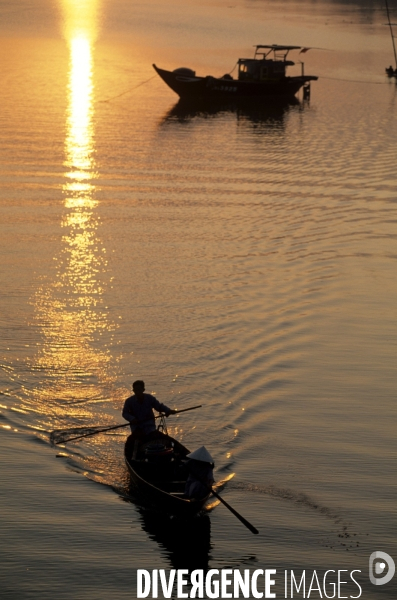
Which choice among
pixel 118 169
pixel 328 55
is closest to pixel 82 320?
pixel 118 169

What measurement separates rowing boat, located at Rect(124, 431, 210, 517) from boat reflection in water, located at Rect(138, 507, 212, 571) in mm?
179

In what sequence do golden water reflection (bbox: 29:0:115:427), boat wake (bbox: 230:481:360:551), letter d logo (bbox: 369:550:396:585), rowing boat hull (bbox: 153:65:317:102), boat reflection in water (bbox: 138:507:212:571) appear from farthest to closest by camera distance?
rowing boat hull (bbox: 153:65:317:102), golden water reflection (bbox: 29:0:115:427), boat wake (bbox: 230:481:360:551), boat reflection in water (bbox: 138:507:212:571), letter d logo (bbox: 369:550:396:585)

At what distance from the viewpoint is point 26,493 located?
1402 cm

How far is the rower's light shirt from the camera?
14797mm

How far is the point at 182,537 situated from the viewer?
1304 cm

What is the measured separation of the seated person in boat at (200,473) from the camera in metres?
12.8

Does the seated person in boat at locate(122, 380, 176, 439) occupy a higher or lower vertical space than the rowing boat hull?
lower

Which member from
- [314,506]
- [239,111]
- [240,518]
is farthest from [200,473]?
[239,111]

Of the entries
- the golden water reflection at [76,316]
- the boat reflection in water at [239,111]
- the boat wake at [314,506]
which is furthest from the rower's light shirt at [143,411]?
the boat reflection in water at [239,111]

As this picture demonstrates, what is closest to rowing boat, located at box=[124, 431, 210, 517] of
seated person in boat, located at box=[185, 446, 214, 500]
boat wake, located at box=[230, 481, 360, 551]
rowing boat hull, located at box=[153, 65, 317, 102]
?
seated person in boat, located at box=[185, 446, 214, 500]

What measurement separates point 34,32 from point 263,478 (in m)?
84.5

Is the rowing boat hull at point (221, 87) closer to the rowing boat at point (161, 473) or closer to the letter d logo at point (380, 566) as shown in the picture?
the rowing boat at point (161, 473)

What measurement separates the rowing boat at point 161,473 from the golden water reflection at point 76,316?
2380 millimetres

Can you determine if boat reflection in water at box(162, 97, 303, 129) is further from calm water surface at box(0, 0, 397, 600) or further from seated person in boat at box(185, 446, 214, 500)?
seated person in boat at box(185, 446, 214, 500)
